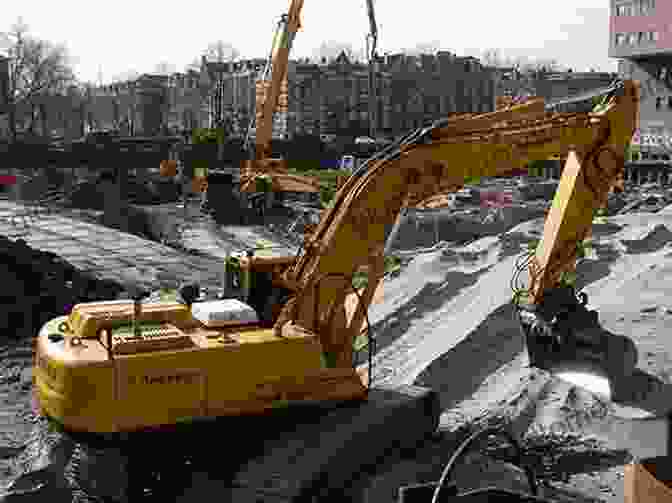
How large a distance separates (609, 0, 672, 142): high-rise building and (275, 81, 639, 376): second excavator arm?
1951 inches

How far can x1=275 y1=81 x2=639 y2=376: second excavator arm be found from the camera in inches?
340

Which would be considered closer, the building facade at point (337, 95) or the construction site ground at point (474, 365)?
the construction site ground at point (474, 365)

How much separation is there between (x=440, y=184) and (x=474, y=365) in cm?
399

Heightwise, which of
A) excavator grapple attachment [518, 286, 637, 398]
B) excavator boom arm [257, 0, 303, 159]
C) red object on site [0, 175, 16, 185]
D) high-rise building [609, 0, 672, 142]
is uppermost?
high-rise building [609, 0, 672, 142]

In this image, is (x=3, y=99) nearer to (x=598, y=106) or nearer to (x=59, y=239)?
(x=59, y=239)

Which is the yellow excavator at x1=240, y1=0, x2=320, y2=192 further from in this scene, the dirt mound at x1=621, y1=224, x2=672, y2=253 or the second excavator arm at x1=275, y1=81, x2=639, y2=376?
the second excavator arm at x1=275, y1=81, x2=639, y2=376

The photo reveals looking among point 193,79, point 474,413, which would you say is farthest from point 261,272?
point 193,79

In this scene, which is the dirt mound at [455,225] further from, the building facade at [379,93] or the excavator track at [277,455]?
the building facade at [379,93]

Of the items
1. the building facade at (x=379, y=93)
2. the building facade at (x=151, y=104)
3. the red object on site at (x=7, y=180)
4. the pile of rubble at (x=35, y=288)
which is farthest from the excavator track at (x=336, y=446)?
the building facade at (x=151, y=104)

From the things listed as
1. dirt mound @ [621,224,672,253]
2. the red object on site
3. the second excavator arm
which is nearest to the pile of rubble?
the second excavator arm

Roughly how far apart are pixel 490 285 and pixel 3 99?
50717 millimetres

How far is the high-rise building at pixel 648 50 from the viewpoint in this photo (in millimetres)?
57719

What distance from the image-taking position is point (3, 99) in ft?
194

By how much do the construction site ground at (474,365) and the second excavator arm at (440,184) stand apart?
1539 mm
